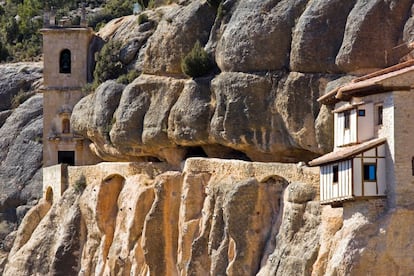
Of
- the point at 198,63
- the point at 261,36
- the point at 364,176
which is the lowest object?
the point at 364,176

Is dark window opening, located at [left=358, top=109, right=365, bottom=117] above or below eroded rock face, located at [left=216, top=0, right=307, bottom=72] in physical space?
below

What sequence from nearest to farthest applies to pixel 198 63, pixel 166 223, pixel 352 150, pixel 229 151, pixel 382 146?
pixel 382 146
pixel 352 150
pixel 166 223
pixel 198 63
pixel 229 151

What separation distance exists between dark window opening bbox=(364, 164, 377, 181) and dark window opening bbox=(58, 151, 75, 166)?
29477 mm

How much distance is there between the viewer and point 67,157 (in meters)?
73.8

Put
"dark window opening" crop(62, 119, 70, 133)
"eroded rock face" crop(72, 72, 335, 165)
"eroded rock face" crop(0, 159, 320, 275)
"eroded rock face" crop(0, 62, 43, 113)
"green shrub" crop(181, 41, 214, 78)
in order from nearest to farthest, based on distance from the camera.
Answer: "eroded rock face" crop(0, 159, 320, 275) → "eroded rock face" crop(72, 72, 335, 165) → "green shrub" crop(181, 41, 214, 78) → "dark window opening" crop(62, 119, 70, 133) → "eroded rock face" crop(0, 62, 43, 113)

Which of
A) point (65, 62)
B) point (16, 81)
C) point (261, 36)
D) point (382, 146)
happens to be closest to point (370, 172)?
point (382, 146)

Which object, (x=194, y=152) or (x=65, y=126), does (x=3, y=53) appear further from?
(x=194, y=152)

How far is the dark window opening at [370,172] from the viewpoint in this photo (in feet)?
150

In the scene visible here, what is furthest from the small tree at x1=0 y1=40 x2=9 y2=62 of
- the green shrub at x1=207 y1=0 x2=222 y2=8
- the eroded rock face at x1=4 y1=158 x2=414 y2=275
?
the green shrub at x1=207 y1=0 x2=222 y2=8

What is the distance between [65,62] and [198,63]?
1505cm

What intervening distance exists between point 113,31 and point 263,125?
Answer: 62.0 feet

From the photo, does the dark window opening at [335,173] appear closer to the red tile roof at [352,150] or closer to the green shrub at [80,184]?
the red tile roof at [352,150]

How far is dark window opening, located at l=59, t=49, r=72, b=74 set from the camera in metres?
74.5

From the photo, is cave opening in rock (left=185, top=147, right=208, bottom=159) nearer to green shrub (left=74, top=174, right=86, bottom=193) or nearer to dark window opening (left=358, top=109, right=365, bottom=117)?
green shrub (left=74, top=174, right=86, bottom=193)
